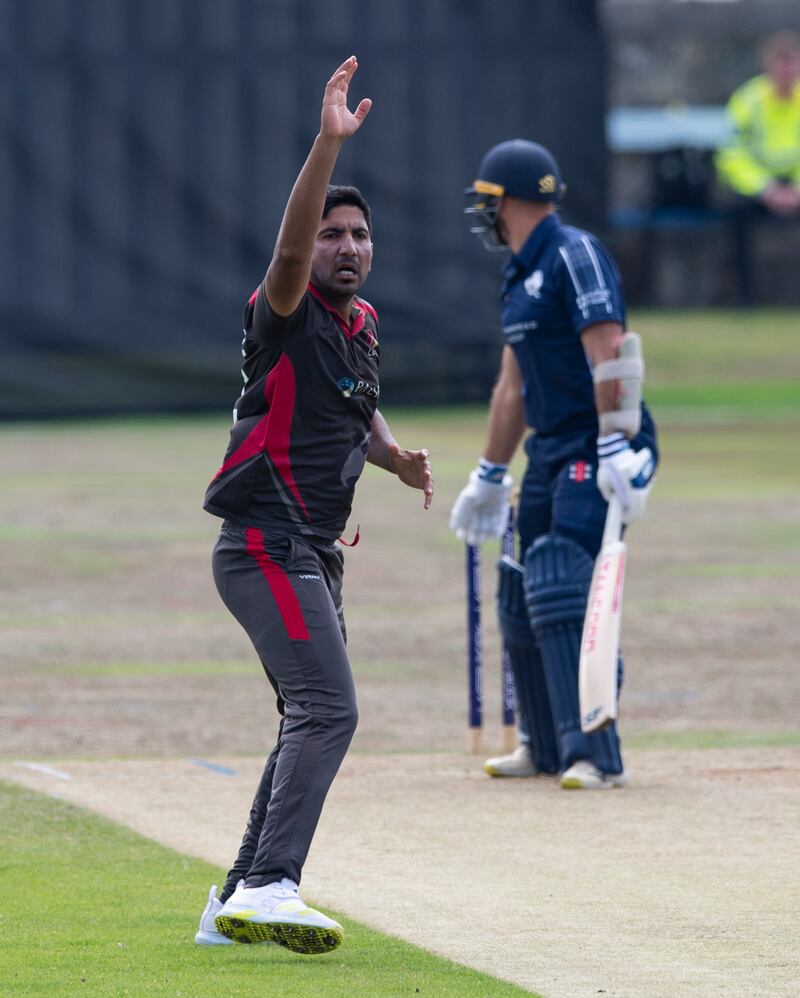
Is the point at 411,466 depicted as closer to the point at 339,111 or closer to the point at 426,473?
the point at 426,473

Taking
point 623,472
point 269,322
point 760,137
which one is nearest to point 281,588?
point 269,322

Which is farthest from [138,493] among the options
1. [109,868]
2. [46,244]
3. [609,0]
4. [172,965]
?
[609,0]

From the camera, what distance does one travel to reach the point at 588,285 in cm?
786

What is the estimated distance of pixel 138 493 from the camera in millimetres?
18188

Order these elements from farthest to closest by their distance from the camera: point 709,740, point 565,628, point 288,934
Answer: point 709,740
point 565,628
point 288,934

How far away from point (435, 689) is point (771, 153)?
2079 centimetres

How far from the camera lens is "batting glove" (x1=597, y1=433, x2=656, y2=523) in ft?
25.3

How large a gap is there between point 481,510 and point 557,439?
68 centimetres

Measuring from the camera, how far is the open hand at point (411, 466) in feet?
19.0

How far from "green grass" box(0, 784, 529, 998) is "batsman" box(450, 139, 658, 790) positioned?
73.8 inches

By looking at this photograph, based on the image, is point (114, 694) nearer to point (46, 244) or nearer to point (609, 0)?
point (46, 244)

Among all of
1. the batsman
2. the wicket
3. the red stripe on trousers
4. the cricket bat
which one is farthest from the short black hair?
the wicket

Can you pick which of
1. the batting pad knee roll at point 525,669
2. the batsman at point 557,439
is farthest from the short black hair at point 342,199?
the batting pad knee roll at point 525,669

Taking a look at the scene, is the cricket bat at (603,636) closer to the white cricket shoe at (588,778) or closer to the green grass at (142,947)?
the white cricket shoe at (588,778)
